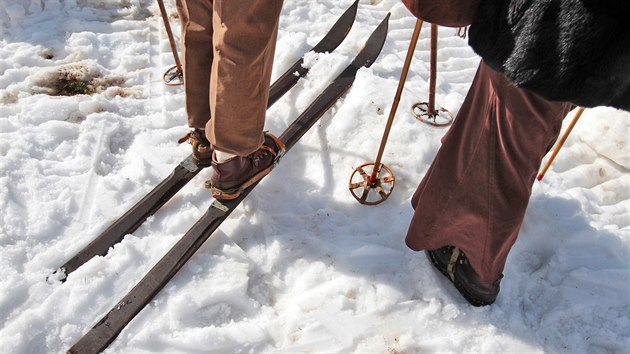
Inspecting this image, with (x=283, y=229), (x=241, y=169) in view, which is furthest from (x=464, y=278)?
(x=241, y=169)

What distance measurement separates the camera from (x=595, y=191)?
8.09ft

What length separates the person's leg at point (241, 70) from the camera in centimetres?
147

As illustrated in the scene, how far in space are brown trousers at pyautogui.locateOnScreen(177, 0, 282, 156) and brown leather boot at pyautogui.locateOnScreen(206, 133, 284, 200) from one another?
156 millimetres

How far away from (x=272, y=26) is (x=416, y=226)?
0.98 metres

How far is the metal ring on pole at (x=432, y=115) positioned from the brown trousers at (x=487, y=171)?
86 centimetres

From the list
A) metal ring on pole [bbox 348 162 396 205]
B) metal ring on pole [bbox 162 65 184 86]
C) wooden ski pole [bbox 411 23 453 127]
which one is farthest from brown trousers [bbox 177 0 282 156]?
wooden ski pole [bbox 411 23 453 127]

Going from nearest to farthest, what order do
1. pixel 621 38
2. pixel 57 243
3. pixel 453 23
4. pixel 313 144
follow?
1. pixel 621 38
2. pixel 453 23
3. pixel 57 243
4. pixel 313 144

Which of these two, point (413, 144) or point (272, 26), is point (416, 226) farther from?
point (272, 26)

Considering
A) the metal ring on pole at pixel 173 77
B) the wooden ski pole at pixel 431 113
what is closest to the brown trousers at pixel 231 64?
the metal ring on pole at pixel 173 77

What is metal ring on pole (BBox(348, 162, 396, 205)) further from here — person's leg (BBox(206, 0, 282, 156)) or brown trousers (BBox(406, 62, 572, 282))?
person's leg (BBox(206, 0, 282, 156))

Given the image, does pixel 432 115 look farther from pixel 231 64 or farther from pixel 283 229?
pixel 231 64

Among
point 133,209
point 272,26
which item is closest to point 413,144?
point 272,26

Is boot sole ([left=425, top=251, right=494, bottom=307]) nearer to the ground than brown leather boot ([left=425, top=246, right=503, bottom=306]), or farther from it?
nearer to the ground

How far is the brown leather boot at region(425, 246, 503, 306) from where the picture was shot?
5.95 ft
